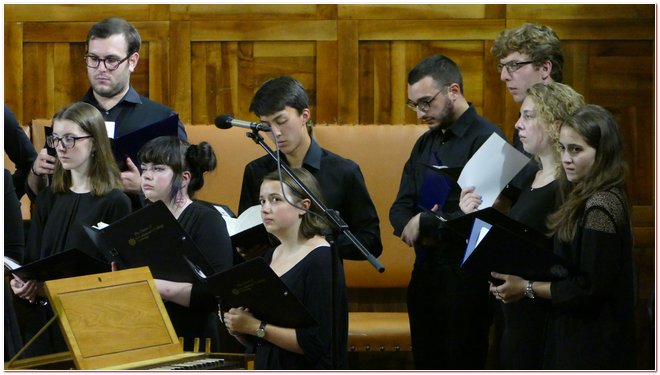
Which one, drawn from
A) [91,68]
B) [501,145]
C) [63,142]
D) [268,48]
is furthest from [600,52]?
[63,142]

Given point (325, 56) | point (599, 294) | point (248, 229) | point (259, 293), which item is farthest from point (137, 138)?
point (325, 56)

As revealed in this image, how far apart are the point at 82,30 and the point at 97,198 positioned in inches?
83.5

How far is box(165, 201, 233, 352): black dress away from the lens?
3.60 metres

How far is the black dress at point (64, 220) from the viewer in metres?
3.71

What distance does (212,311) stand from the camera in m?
3.65

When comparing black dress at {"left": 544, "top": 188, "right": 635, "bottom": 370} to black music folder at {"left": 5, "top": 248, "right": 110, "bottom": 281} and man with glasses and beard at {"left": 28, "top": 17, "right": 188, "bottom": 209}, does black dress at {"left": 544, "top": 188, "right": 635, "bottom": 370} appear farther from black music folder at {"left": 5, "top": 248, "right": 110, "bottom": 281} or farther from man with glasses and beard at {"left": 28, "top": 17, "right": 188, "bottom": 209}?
man with glasses and beard at {"left": 28, "top": 17, "right": 188, "bottom": 209}

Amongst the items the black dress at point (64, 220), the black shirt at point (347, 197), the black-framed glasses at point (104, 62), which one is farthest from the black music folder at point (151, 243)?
the black-framed glasses at point (104, 62)

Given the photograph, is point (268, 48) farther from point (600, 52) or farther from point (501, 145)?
point (501, 145)

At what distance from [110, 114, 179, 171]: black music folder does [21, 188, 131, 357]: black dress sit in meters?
0.20

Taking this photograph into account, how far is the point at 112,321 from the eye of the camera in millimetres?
3008

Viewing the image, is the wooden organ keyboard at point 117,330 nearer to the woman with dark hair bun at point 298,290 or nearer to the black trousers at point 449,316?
the woman with dark hair bun at point 298,290

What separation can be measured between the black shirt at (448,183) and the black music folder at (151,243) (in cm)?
95

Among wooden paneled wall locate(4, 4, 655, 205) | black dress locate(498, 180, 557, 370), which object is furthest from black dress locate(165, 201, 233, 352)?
wooden paneled wall locate(4, 4, 655, 205)

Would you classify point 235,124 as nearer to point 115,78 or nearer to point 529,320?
point 529,320
